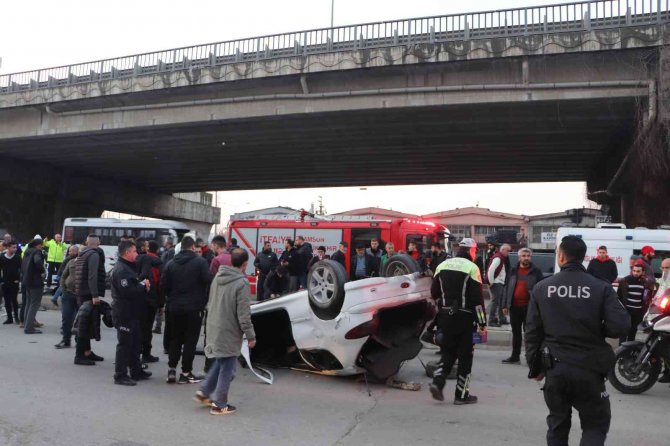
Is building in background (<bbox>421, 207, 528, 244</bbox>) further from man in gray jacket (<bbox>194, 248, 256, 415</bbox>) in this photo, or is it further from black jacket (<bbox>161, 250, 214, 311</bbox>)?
man in gray jacket (<bbox>194, 248, 256, 415</bbox>)

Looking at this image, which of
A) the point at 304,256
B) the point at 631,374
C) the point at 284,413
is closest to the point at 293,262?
the point at 304,256

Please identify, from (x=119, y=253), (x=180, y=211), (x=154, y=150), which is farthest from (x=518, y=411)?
(x=180, y=211)

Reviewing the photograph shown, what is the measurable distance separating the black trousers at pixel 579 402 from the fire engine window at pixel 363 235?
14561 millimetres

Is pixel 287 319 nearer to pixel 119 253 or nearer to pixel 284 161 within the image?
pixel 119 253

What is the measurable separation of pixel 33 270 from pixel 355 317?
278 inches

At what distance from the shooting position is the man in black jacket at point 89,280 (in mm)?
7545

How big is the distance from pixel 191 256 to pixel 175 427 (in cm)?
221

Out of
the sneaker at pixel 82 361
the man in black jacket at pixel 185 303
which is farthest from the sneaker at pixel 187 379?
the sneaker at pixel 82 361

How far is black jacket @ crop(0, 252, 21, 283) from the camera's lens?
35.2 ft

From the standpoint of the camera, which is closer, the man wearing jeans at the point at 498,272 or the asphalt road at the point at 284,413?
the asphalt road at the point at 284,413

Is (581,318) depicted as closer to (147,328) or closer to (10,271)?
(147,328)

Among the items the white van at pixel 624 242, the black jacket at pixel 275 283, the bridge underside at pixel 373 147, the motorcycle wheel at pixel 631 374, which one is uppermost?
the bridge underside at pixel 373 147

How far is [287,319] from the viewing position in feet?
23.7

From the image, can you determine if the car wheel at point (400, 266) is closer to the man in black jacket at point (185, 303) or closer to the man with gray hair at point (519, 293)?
the man with gray hair at point (519, 293)
